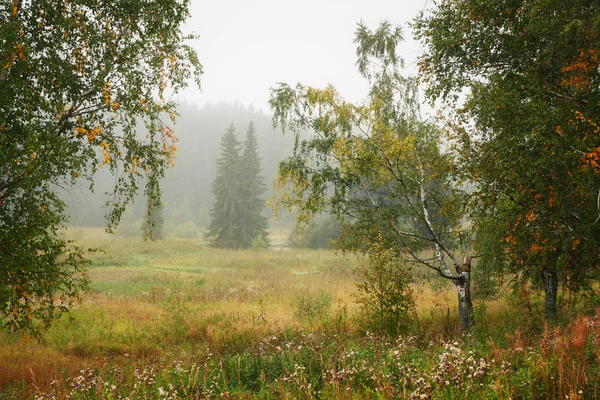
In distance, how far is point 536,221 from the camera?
23.7 ft

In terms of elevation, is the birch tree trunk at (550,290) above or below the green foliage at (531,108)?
below

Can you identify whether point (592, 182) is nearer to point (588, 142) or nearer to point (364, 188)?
point (588, 142)

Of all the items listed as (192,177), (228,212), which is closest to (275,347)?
(228,212)

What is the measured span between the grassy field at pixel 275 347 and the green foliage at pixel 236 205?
15.4m

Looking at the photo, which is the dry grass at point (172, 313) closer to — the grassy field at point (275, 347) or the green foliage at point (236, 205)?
the grassy field at point (275, 347)

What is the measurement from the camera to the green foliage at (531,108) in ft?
18.7

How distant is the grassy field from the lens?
3.56 metres

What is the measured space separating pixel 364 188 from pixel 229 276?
14839 millimetres

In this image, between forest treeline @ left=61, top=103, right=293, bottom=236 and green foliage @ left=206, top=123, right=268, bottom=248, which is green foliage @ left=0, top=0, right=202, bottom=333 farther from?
forest treeline @ left=61, top=103, right=293, bottom=236

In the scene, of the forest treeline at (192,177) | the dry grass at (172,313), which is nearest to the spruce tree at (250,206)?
the forest treeline at (192,177)

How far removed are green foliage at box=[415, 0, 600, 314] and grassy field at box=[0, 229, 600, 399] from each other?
1.90 meters

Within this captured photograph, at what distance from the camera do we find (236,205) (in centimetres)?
4228

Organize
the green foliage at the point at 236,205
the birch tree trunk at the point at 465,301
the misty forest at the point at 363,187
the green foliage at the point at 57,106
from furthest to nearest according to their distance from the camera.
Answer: the green foliage at the point at 236,205
the birch tree trunk at the point at 465,301
the green foliage at the point at 57,106
the misty forest at the point at 363,187

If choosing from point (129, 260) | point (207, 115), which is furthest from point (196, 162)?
A: point (129, 260)
